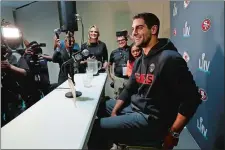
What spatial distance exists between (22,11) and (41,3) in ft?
1.55

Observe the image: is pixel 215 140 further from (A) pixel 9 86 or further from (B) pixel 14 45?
(B) pixel 14 45

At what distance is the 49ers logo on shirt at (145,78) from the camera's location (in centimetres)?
116

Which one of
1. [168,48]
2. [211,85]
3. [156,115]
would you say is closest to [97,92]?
[156,115]

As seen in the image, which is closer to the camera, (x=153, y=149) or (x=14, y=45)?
(x=153, y=149)

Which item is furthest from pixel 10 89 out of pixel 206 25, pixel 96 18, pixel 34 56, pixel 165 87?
pixel 96 18

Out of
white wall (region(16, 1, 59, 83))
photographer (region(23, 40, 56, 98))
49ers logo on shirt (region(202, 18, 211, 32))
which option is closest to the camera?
49ers logo on shirt (region(202, 18, 211, 32))

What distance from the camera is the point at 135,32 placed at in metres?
1.24

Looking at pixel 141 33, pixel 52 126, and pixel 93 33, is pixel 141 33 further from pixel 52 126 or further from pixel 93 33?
pixel 93 33

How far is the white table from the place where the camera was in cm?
64

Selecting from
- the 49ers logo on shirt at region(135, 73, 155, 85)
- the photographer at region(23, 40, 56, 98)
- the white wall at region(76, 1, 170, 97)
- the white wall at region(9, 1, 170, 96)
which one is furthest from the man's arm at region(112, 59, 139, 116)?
the white wall at region(76, 1, 170, 97)

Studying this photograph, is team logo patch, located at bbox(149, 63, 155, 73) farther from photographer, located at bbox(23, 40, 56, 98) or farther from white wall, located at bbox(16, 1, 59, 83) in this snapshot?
white wall, located at bbox(16, 1, 59, 83)

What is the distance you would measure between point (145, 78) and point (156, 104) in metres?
0.19

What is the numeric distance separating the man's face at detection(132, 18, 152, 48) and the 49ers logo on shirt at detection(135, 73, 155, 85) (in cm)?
21

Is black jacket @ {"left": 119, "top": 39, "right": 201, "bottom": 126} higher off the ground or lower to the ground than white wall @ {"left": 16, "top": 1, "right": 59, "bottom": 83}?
lower
